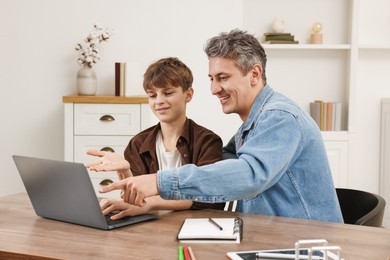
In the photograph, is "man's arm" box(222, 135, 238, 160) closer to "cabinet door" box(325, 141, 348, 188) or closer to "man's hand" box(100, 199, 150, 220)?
"man's hand" box(100, 199, 150, 220)

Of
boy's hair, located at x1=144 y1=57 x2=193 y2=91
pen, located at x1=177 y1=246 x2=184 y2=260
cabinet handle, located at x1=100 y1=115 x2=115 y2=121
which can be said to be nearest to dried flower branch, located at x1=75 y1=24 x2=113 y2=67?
cabinet handle, located at x1=100 y1=115 x2=115 y2=121

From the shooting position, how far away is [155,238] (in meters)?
1.79

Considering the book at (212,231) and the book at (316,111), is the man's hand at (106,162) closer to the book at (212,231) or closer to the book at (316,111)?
the book at (212,231)

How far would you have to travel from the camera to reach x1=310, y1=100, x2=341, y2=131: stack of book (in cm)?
497

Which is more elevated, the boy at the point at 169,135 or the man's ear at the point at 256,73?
the man's ear at the point at 256,73

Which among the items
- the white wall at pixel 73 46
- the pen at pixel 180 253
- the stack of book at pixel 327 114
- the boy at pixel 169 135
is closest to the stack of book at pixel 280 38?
the white wall at pixel 73 46

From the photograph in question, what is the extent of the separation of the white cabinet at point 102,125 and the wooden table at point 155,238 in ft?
7.45

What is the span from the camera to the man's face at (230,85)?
2256mm

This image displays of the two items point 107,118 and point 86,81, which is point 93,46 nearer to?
point 86,81

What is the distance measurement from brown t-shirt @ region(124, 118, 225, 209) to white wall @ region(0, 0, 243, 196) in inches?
87.0

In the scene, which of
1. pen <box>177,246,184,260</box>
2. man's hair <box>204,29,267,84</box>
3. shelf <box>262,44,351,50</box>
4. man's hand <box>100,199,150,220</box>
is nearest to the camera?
pen <box>177,246,184,260</box>

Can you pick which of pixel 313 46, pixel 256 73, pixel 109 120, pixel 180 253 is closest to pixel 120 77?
pixel 109 120

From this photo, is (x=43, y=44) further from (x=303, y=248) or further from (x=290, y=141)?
(x=303, y=248)

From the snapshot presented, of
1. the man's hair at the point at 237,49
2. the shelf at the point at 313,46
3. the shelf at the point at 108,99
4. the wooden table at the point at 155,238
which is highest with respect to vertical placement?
the shelf at the point at 313,46
